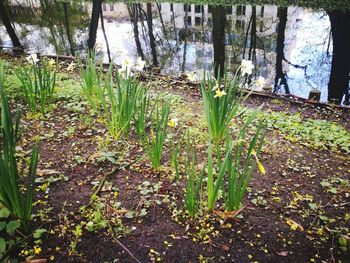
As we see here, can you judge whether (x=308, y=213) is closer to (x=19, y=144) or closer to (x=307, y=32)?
(x=19, y=144)

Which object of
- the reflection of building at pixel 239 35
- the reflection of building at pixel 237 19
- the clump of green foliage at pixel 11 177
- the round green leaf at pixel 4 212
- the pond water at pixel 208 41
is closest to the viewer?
the clump of green foliage at pixel 11 177

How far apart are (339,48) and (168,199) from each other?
8012mm

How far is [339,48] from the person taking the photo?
795 cm

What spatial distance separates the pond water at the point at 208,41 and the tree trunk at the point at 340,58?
19 cm

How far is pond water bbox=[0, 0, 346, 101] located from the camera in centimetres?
753

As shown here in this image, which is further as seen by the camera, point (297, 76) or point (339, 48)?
point (339, 48)

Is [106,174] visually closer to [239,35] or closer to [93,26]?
[93,26]

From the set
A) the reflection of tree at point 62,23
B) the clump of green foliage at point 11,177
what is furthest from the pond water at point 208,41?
the clump of green foliage at point 11,177

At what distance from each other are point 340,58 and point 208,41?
5214 millimetres

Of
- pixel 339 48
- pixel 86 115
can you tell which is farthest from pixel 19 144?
pixel 339 48

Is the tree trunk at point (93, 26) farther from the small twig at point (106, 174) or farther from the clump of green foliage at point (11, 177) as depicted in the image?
the clump of green foliage at point (11, 177)

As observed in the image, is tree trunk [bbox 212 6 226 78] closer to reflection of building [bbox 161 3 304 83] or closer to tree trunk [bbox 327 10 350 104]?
reflection of building [bbox 161 3 304 83]

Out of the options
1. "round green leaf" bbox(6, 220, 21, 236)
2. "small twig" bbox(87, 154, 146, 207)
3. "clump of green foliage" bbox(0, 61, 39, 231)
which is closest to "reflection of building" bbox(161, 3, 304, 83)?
"small twig" bbox(87, 154, 146, 207)

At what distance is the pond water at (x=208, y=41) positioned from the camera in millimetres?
7527
